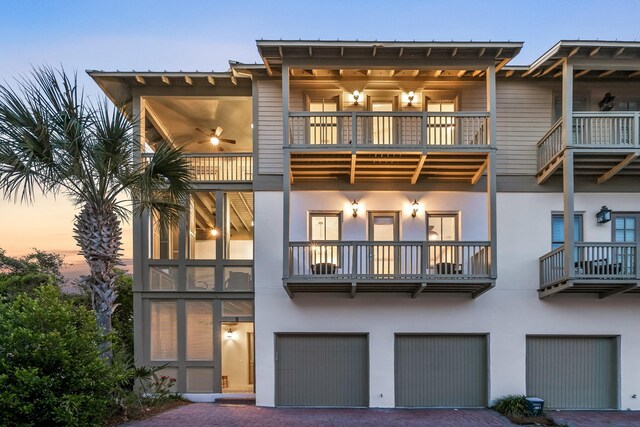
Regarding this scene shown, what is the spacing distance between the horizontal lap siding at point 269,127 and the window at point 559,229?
761 centimetres

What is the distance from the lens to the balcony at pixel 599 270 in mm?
9844

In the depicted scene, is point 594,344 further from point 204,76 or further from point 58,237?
point 58,237

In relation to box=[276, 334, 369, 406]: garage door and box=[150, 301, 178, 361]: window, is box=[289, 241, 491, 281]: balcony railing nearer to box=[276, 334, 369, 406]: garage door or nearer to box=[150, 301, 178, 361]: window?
box=[276, 334, 369, 406]: garage door

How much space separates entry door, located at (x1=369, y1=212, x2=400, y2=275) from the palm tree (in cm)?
541

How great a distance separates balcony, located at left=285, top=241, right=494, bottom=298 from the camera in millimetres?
10078

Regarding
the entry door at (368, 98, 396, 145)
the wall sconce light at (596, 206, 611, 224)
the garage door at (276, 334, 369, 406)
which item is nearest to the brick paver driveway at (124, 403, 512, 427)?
the garage door at (276, 334, 369, 406)

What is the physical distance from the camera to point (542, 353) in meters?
11.0

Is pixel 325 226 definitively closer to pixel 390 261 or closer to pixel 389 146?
pixel 390 261

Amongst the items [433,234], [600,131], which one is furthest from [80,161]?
[600,131]

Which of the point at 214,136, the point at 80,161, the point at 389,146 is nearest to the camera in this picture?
the point at 80,161

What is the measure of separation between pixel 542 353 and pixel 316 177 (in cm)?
763

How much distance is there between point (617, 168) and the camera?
1067 centimetres

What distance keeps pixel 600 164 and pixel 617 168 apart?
1.28ft

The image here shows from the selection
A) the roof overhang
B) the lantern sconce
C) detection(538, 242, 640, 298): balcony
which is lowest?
detection(538, 242, 640, 298): balcony
